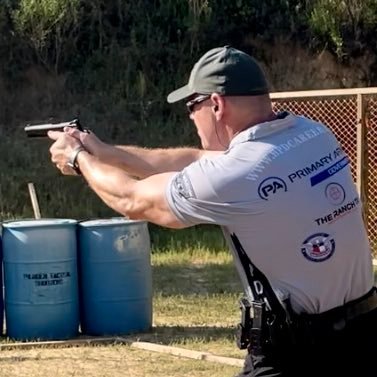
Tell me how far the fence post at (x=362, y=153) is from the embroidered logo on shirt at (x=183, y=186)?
33.5 feet

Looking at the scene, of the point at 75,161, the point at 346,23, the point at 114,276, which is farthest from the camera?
the point at 346,23

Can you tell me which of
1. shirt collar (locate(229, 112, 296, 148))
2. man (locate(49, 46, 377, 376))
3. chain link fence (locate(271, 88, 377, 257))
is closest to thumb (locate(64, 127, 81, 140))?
man (locate(49, 46, 377, 376))

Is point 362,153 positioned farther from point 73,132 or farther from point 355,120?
point 73,132

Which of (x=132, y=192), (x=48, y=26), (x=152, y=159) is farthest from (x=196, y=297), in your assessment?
(x=48, y=26)

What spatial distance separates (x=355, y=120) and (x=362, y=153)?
863 mm

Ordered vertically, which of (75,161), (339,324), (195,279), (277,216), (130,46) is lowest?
(195,279)

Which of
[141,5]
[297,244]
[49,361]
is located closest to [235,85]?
[297,244]

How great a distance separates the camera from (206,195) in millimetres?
3434

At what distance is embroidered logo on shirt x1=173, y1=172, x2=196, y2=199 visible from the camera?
3.47 metres

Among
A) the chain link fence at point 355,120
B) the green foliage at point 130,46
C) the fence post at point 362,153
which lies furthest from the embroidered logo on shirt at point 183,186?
the green foliage at point 130,46

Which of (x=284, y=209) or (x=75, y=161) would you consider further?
(x=75, y=161)

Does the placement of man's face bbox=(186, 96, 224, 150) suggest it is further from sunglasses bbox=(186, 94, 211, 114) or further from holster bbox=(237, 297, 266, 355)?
holster bbox=(237, 297, 266, 355)

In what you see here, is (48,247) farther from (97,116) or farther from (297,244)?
(97,116)

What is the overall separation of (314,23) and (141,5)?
133 inches
